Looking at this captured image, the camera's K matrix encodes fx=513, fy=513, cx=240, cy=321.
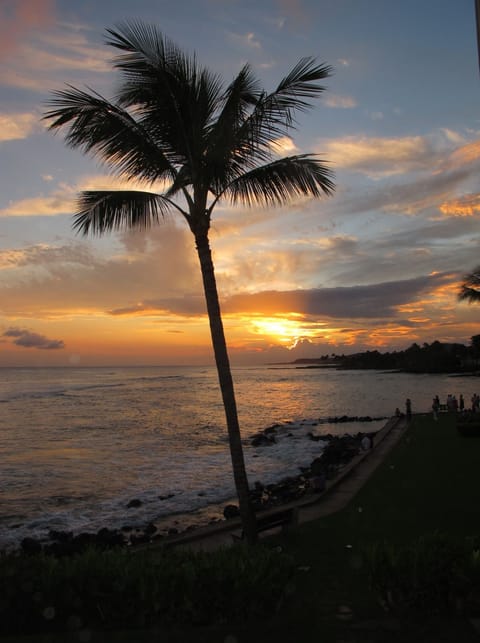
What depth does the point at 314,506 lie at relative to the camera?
43.4 ft

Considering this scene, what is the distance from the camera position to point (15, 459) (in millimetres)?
30203

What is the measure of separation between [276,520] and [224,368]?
3431 millimetres

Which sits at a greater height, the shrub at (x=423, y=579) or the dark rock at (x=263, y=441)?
the shrub at (x=423, y=579)

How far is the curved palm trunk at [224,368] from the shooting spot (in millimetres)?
9211

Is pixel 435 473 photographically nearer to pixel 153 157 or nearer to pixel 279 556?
pixel 279 556

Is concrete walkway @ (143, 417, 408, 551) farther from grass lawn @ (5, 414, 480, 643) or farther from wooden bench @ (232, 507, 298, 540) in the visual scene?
grass lawn @ (5, 414, 480, 643)

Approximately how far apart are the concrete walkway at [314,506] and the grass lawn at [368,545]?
416 mm

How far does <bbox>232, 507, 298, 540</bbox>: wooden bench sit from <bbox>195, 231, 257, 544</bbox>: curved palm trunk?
0.50 m

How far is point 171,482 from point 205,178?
1736 centimetres

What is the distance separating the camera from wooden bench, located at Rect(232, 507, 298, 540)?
9883 millimetres

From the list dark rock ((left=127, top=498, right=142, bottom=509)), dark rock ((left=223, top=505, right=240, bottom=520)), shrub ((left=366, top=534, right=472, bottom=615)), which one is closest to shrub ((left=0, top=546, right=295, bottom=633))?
shrub ((left=366, top=534, right=472, bottom=615))

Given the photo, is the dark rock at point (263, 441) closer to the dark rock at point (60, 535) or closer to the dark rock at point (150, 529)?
the dark rock at point (150, 529)

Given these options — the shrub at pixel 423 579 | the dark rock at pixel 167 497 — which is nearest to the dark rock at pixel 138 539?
the dark rock at pixel 167 497

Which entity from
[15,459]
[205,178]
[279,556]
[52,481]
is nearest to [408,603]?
[279,556]
